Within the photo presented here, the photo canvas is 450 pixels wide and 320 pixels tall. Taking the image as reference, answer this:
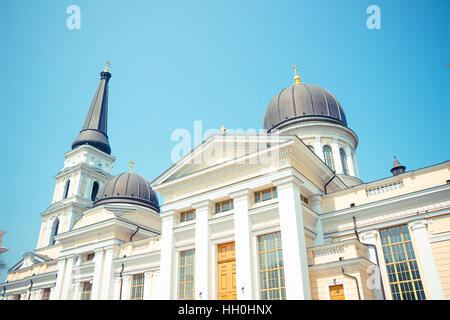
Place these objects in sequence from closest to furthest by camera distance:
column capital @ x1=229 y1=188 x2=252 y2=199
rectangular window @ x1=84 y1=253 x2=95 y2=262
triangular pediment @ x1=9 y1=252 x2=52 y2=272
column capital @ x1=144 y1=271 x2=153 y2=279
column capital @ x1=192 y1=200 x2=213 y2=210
Result: column capital @ x1=229 y1=188 x2=252 y2=199 → column capital @ x1=192 y1=200 x2=213 y2=210 → column capital @ x1=144 y1=271 x2=153 y2=279 → rectangular window @ x1=84 y1=253 x2=95 y2=262 → triangular pediment @ x1=9 y1=252 x2=52 y2=272

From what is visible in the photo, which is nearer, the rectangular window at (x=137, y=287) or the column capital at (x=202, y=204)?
the column capital at (x=202, y=204)

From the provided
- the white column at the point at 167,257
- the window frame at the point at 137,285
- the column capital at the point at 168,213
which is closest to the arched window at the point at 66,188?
the window frame at the point at 137,285

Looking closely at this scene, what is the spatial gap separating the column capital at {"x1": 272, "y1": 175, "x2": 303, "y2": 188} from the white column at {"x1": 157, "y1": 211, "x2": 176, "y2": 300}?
6.72m

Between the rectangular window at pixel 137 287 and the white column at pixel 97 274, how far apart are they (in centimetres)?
237

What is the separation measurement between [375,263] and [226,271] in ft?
23.0

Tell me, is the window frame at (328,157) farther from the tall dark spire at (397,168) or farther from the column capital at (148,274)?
the column capital at (148,274)

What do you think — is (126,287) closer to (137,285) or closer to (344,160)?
(137,285)

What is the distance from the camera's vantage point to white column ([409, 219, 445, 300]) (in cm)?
1463

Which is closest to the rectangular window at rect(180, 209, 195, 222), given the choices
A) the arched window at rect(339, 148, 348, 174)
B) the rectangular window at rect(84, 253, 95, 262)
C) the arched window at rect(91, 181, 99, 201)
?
the rectangular window at rect(84, 253, 95, 262)

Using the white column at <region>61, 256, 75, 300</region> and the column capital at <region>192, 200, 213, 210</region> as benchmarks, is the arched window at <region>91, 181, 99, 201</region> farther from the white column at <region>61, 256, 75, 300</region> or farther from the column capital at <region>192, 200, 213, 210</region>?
the column capital at <region>192, 200, 213, 210</region>

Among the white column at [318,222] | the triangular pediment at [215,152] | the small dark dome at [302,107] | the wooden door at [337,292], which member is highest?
the small dark dome at [302,107]

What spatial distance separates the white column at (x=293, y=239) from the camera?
49.2 feet

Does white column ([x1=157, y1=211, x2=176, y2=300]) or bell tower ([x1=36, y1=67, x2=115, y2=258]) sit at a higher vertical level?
bell tower ([x1=36, y1=67, x2=115, y2=258])

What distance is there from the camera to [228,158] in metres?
20.0
